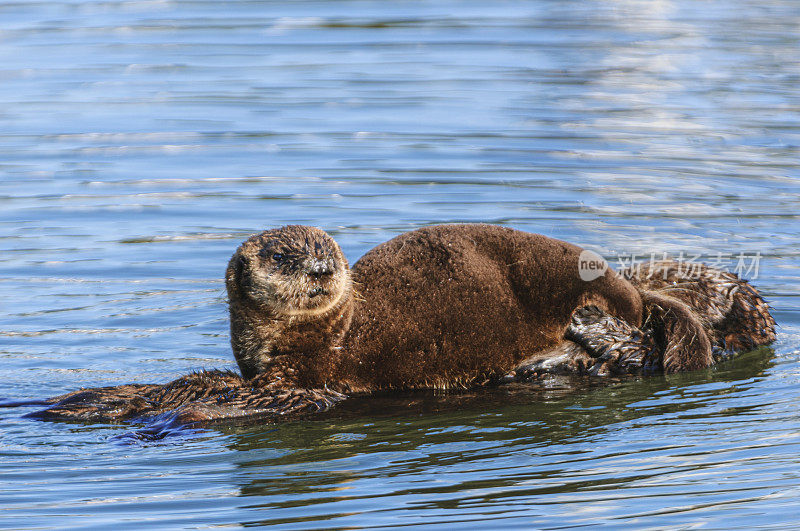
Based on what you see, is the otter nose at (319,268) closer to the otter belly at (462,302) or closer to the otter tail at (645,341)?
the otter belly at (462,302)

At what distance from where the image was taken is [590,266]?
6.44m

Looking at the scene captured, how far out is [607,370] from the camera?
6.52 meters

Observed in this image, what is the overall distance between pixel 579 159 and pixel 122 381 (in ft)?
19.5

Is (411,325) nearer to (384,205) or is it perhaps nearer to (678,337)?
(678,337)

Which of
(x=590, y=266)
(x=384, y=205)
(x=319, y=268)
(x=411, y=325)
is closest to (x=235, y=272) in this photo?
(x=319, y=268)

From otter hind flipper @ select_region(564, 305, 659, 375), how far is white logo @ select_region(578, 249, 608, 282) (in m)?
0.17

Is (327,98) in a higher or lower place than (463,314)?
higher

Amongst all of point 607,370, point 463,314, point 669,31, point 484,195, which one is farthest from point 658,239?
point 669,31

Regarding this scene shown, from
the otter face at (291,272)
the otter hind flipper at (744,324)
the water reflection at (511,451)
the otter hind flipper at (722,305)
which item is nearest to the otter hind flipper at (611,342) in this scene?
the water reflection at (511,451)

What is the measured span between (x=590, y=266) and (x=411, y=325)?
1066 millimetres

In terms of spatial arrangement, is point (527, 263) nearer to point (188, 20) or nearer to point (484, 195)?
point (484, 195)

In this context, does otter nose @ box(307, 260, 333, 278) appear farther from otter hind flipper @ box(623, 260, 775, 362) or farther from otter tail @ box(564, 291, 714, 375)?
otter hind flipper @ box(623, 260, 775, 362)

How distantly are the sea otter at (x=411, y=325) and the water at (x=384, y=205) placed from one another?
0.53 feet

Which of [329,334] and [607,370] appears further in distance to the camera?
[607,370]
